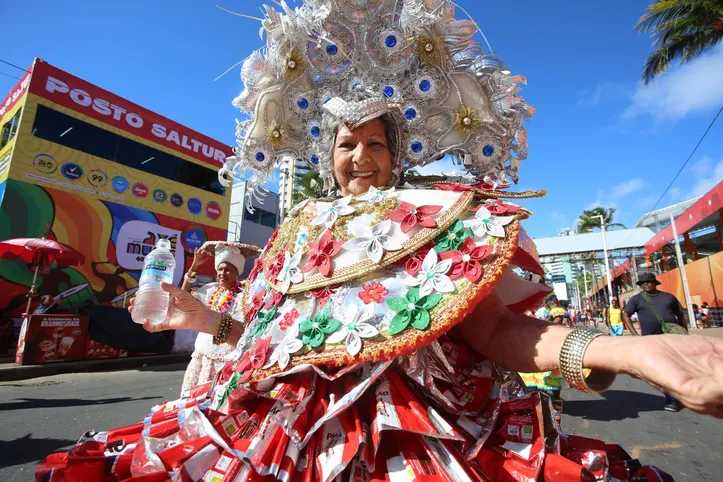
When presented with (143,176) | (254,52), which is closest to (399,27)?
(254,52)

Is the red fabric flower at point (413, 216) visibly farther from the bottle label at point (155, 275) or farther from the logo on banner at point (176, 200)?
the logo on banner at point (176, 200)

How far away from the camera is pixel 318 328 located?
45.1 inches

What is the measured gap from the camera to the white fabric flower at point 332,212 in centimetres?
141

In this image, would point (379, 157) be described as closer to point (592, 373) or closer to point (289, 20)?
point (289, 20)

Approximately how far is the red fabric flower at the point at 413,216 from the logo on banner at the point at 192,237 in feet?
49.5

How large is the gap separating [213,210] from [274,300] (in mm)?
16177

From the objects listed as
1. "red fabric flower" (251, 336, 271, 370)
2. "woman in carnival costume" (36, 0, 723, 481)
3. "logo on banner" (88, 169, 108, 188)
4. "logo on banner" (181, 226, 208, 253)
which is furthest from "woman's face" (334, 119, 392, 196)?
"logo on banner" (181, 226, 208, 253)

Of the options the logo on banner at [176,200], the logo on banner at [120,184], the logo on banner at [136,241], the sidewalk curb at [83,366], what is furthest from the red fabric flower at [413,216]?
the logo on banner at [176,200]

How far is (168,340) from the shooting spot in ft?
38.4

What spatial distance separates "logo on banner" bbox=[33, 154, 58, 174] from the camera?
11.5 metres

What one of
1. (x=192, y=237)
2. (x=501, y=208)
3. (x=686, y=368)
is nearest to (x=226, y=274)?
(x=501, y=208)

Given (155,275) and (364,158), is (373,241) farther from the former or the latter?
(155,275)

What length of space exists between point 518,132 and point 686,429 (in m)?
4.34

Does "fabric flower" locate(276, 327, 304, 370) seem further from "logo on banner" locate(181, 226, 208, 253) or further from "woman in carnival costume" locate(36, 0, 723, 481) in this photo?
"logo on banner" locate(181, 226, 208, 253)
